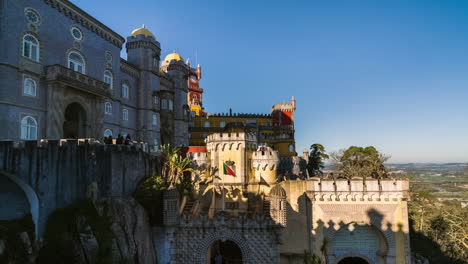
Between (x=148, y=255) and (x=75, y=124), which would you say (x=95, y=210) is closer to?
(x=148, y=255)

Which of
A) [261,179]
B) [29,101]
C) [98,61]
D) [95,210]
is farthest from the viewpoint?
[98,61]

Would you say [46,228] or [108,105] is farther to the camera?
[108,105]

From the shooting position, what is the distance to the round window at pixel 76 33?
29953mm

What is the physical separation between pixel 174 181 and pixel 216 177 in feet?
14.9

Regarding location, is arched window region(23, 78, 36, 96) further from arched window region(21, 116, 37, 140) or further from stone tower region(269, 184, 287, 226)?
stone tower region(269, 184, 287, 226)

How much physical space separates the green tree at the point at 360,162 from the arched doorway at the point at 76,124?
38117 millimetres

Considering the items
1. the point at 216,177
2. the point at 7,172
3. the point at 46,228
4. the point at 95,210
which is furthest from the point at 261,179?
the point at 7,172

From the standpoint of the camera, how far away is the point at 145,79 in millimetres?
40875

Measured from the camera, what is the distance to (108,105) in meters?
34.5

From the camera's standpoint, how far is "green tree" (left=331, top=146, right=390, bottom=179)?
4244 centimetres

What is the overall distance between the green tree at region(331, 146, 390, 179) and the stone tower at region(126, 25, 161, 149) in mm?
32167

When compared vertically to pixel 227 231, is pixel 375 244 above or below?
below

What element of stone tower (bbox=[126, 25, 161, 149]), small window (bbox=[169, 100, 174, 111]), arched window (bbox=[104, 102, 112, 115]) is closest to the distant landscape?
small window (bbox=[169, 100, 174, 111])

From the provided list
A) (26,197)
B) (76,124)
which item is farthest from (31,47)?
(26,197)
